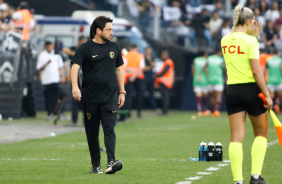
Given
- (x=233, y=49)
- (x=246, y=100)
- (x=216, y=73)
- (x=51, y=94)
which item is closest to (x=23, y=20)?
(x=51, y=94)

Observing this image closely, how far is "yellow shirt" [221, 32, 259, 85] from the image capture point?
8188 mm

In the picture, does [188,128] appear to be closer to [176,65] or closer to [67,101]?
[67,101]

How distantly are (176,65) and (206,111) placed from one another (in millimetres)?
4628

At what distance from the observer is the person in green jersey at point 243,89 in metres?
8.18

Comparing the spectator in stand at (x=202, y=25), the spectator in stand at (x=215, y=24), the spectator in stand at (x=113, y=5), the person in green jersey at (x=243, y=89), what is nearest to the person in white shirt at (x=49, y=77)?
the spectator in stand at (x=215, y=24)

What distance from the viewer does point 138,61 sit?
23125 mm

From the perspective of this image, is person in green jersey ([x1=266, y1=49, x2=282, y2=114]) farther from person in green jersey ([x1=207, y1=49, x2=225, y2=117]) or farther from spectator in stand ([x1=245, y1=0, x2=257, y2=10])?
spectator in stand ([x1=245, y1=0, x2=257, y2=10])

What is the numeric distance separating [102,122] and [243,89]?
2.10 m

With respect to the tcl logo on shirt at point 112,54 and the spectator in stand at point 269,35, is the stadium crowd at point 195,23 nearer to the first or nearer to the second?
the spectator in stand at point 269,35

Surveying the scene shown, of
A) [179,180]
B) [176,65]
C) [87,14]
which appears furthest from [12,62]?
[179,180]

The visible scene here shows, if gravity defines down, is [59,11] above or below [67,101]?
above

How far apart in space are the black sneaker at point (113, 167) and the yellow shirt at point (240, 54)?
1.91 metres

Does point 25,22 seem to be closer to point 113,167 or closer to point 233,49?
point 113,167

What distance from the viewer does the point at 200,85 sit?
85.6ft
